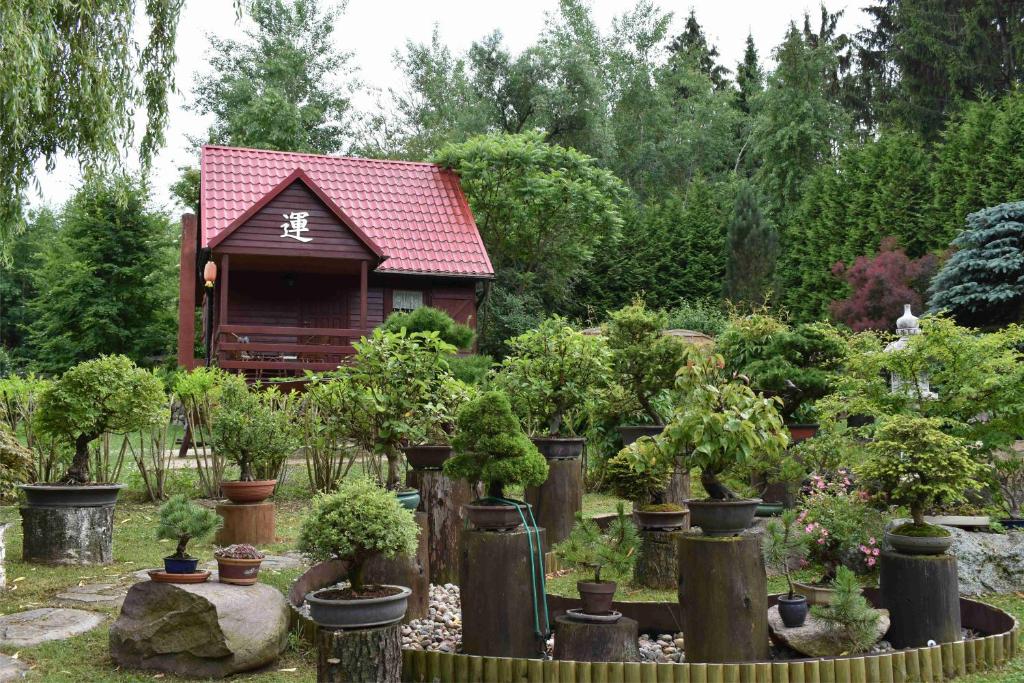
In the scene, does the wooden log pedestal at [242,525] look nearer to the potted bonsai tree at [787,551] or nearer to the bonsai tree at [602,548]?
the bonsai tree at [602,548]

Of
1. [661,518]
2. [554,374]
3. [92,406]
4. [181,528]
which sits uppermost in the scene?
[554,374]

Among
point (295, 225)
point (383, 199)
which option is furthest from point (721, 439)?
point (383, 199)

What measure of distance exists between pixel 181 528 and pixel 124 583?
1.94 metres

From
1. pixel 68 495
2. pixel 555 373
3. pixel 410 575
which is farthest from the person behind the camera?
pixel 555 373

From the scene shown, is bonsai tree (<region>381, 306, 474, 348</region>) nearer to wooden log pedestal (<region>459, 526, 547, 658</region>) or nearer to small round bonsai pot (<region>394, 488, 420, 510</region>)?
small round bonsai pot (<region>394, 488, 420, 510</region>)

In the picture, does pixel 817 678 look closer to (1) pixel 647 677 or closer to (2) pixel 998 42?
(1) pixel 647 677

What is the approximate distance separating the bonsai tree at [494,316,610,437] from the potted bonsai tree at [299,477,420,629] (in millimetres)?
3990

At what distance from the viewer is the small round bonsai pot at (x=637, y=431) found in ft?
34.4

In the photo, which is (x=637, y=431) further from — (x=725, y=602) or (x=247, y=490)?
(x=725, y=602)

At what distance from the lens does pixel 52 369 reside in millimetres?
28641

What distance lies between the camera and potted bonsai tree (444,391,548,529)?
5.30m

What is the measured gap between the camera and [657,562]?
725 cm

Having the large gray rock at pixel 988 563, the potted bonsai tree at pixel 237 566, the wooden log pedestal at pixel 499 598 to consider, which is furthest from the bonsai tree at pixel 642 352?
the potted bonsai tree at pixel 237 566

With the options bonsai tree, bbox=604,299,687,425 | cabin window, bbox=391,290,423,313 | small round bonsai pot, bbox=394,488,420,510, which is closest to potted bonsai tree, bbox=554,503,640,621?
small round bonsai pot, bbox=394,488,420,510
